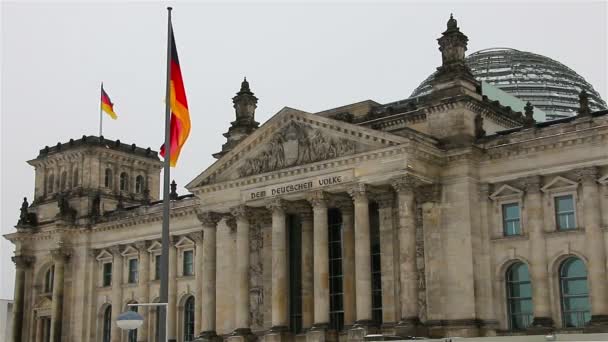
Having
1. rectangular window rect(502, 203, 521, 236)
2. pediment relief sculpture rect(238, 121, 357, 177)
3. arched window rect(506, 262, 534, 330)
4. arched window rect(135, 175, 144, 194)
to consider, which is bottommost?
arched window rect(506, 262, 534, 330)

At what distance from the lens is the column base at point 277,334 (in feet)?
162

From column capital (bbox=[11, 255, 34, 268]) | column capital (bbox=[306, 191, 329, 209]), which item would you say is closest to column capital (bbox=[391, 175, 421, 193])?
column capital (bbox=[306, 191, 329, 209])

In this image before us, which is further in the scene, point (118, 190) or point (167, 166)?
point (118, 190)

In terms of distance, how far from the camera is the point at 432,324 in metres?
45.8

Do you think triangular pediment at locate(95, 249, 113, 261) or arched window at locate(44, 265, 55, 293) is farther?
arched window at locate(44, 265, 55, 293)

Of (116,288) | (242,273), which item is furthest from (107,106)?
(242,273)

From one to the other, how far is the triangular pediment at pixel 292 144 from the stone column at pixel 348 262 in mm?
3657

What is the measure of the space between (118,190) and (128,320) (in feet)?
158

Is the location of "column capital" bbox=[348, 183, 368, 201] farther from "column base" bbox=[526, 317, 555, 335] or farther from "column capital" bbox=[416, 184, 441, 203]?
"column base" bbox=[526, 317, 555, 335]

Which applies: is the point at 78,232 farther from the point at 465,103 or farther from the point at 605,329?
the point at 605,329

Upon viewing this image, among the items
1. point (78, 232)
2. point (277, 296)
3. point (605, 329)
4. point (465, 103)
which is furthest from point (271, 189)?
point (78, 232)

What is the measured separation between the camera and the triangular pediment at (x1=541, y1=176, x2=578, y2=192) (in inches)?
1735

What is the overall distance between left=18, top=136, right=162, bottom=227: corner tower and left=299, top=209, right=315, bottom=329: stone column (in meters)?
22.1

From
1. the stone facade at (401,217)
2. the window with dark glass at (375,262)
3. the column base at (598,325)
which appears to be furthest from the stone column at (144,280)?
the column base at (598,325)
